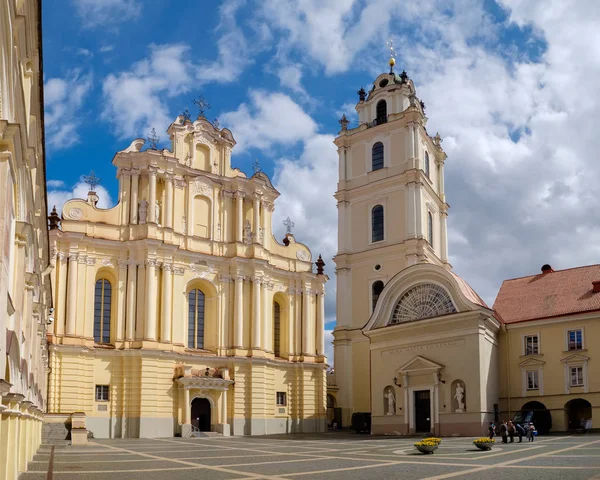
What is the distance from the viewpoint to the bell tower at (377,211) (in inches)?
2156

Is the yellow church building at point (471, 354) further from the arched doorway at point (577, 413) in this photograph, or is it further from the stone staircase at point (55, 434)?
the stone staircase at point (55, 434)

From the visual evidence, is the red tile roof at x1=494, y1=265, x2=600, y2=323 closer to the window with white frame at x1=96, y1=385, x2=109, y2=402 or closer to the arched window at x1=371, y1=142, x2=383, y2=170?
the arched window at x1=371, y1=142, x2=383, y2=170

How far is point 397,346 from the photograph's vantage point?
4288 cm

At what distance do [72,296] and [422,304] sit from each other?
2067 centimetres

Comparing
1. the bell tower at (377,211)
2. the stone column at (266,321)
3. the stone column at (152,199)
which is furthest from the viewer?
the bell tower at (377,211)

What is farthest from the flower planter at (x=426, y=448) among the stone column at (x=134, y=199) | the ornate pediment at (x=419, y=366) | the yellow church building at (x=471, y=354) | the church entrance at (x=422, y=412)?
the stone column at (x=134, y=199)

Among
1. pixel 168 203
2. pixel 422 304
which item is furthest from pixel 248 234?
pixel 422 304

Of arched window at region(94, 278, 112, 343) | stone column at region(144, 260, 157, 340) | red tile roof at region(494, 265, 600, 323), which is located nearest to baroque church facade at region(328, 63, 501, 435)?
red tile roof at region(494, 265, 600, 323)

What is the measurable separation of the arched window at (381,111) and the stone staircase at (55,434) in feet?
120

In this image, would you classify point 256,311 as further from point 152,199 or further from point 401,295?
point 401,295

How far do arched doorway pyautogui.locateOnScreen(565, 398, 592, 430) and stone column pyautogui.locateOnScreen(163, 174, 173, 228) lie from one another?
26.2m

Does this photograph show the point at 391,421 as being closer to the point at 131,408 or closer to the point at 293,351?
the point at 293,351

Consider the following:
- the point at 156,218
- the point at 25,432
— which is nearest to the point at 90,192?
the point at 156,218

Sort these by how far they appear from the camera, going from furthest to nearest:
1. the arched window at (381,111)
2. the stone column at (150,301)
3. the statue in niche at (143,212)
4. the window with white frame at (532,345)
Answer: the arched window at (381,111) → the statue in niche at (143,212) → the stone column at (150,301) → the window with white frame at (532,345)
